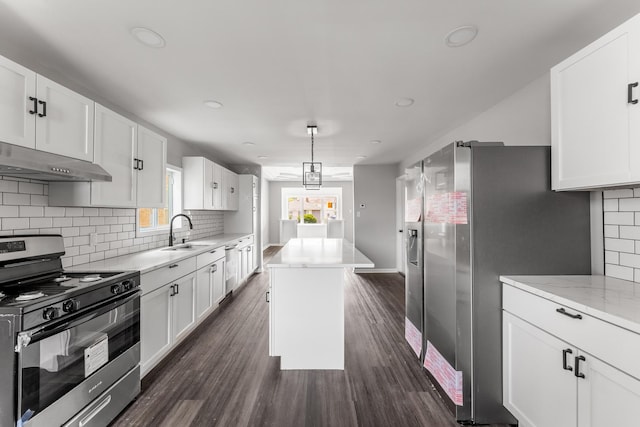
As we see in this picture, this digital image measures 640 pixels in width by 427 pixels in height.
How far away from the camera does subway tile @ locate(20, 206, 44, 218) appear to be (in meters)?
1.92

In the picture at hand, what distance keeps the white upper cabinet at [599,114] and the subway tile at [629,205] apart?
37 centimetres

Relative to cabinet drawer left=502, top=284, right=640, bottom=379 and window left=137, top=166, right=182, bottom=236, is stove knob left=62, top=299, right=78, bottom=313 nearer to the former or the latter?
window left=137, top=166, right=182, bottom=236

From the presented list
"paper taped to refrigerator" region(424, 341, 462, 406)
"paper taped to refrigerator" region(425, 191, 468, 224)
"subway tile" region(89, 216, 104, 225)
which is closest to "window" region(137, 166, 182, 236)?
"subway tile" region(89, 216, 104, 225)

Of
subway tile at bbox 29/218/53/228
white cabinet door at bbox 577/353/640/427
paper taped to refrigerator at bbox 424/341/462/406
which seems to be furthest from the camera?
subway tile at bbox 29/218/53/228

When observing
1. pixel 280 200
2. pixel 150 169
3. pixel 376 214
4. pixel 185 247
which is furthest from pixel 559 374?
pixel 280 200

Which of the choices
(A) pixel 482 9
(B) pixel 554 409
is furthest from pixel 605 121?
(B) pixel 554 409

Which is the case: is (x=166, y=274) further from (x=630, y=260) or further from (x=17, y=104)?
(x=630, y=260)

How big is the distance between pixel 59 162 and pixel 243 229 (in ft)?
13.4

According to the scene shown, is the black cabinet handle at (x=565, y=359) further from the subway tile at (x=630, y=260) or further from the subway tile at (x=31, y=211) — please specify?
the subway tile at (x=31, y=211)

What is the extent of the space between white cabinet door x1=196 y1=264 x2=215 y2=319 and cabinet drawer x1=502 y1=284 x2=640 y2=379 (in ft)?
9.73

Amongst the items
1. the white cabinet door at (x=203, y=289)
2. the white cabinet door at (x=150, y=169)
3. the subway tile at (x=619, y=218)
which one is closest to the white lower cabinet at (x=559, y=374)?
the subway tile at (x=619, y=218)

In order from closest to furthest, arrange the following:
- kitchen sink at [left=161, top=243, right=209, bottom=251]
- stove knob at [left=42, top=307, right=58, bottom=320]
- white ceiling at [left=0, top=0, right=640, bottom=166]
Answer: stove knob at [left=42, top=307, right=58, bottom=320], white ceiling at [left=0, top=0, right=640, bottom=166], kitchen sink at [left=161, top=243, right=209, bottom=251]

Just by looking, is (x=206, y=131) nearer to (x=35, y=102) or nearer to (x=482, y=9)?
(x=35, y=102)

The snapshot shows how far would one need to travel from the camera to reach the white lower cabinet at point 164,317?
227 cm
